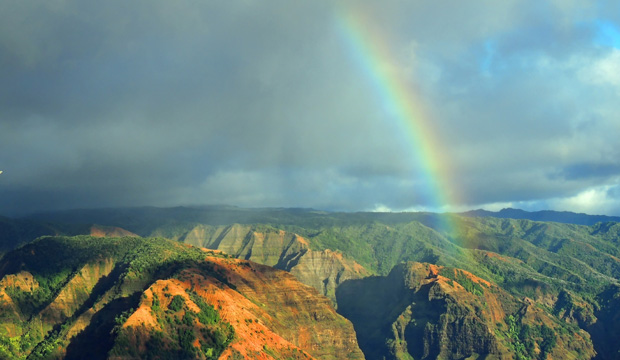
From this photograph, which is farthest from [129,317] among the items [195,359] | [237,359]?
[237,359]

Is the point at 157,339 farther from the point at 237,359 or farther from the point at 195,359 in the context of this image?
the point at 237,359

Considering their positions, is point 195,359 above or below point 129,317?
below

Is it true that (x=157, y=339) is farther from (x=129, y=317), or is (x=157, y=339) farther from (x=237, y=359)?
(x=237, y=359)

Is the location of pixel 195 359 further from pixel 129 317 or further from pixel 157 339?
pixel 129 317

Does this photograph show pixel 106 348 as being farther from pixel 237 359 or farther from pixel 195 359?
pixel 237 359

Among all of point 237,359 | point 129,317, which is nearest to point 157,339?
point 129,317

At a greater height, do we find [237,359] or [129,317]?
[129,317]
